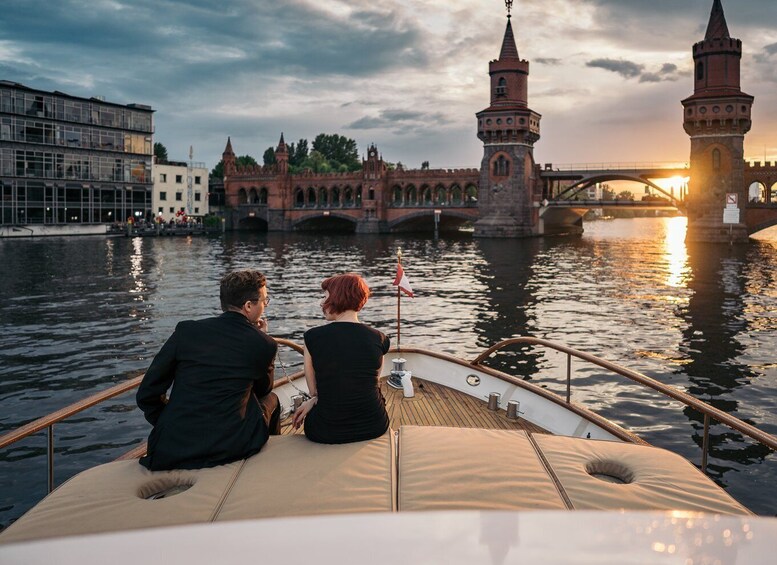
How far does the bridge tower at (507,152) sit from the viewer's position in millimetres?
70062

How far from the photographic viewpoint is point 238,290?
15.4ft

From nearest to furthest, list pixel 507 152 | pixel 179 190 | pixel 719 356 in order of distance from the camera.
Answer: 1. pixel 719 356
2. pixel 507 152
3. pixel 179 190

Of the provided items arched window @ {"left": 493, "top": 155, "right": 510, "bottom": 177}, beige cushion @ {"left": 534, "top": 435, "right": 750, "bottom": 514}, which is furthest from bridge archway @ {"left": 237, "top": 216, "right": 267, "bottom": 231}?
beige cushion @ {"left": 534, "top": 435, "right": 750, "bottom": 514}

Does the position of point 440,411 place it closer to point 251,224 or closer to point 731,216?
point 731,216

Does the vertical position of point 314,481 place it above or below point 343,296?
below

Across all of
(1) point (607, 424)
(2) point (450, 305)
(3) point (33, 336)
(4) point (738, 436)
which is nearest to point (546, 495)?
(1) point (607, 424)

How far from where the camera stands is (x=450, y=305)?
2552 centimetres

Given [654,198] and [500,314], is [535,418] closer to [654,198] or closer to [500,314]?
[500,314]

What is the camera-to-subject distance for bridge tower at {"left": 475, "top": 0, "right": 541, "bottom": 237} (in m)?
70.1

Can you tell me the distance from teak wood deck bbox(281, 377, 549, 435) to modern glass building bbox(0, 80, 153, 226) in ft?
216

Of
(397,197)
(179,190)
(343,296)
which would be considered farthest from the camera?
(397,197)

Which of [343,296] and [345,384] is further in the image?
[343,296]

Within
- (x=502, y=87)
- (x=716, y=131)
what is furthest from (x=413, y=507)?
(x=502, y=87)

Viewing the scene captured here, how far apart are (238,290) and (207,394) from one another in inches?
30.0
